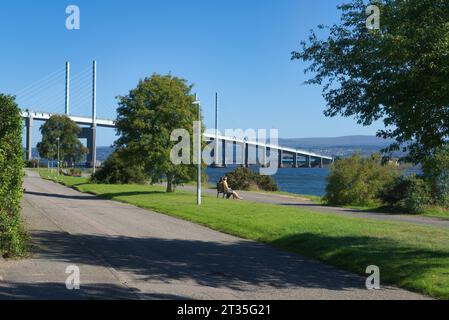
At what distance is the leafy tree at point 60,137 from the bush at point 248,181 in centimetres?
4607

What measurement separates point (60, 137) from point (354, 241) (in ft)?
282

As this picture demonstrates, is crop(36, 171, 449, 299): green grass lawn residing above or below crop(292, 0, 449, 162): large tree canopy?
below

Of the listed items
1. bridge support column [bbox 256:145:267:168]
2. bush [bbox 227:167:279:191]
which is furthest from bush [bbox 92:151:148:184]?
bridge support column [bbox 256:145:267:168]

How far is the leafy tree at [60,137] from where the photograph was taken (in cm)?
9369

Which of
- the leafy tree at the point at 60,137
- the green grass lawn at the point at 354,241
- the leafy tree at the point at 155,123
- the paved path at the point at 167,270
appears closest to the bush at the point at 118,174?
the leafy tree at the point at 155,123

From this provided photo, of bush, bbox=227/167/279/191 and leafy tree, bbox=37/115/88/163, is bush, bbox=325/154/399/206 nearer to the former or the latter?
bush, bbox=227/167/279/191

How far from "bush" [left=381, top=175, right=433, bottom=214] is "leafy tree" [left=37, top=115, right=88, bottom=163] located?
7129cm

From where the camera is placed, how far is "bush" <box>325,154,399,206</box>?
1328 inches

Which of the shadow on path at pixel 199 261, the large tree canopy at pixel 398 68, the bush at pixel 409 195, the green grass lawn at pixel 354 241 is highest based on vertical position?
the large tree canopy at pixel 398 68

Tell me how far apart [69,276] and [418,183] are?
23.5 meters

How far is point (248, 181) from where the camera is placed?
2196 inches

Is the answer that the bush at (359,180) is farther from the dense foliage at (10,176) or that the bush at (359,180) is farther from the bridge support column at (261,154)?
the bridge support column at (261,154)

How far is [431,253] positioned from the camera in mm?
12227
